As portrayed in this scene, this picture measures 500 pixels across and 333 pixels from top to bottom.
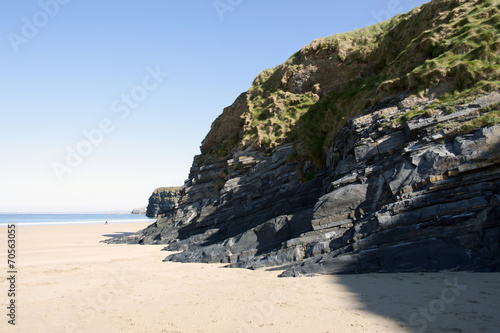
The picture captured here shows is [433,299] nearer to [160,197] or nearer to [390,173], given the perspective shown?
[390,173]

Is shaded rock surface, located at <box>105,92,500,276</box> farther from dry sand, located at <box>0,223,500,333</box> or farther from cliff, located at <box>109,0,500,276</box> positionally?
dry sand, located at <box>0,223,500,333</box>

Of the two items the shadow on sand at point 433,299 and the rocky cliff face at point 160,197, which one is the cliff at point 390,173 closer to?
the shadow on sand at point 433,299

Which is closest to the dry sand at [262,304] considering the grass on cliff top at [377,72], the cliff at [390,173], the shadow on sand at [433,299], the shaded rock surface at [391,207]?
the shadow on sand at [433,299]

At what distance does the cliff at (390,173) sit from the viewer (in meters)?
12.3

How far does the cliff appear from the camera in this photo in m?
12.3

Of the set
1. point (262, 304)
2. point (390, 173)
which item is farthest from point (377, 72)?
point (262, 304)

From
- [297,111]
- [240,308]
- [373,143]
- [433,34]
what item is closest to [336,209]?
[373,143]

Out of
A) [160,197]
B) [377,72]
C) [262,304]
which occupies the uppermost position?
[160,197]

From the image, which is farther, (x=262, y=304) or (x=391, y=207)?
(x=391, y=207)

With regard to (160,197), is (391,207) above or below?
below

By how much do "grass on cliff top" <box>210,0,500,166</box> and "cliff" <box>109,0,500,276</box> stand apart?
92 mm

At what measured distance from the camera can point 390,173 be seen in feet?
49.6

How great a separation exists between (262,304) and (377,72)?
2423 cm

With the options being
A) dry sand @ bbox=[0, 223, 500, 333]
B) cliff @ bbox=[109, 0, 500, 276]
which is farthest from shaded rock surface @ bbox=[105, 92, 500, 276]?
dry sand @ bbox=[0, 223, 500, 333]
